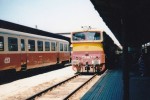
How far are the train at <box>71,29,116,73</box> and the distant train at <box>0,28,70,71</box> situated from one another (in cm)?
275

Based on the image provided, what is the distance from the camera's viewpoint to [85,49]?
1611 centimetres

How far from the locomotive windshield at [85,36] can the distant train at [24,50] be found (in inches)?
112

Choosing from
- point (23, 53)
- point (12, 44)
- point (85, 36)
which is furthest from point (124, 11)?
point (85, 36)

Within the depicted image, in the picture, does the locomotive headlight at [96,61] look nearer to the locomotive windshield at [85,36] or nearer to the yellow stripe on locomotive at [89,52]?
the yellow stripe on locomotive at [89,52]

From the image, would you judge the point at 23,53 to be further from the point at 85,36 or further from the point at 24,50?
the point at 85,36

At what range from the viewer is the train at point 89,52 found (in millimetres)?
15805

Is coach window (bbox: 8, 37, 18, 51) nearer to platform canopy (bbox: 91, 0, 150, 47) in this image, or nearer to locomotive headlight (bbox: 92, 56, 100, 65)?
locomotive headlight (bbox: 92, 56, 100, 65)

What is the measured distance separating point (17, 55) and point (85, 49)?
4739mm

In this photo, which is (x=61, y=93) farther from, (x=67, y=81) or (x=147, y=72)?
(x=147, y=72)

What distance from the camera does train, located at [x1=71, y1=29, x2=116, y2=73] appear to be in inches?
622

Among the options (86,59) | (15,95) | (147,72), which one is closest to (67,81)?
(86,59)

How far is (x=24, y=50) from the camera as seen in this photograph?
14.9m

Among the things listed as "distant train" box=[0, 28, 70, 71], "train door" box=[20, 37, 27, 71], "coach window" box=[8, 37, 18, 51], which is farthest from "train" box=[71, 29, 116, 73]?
"coach window" box=[8, 37, 18, 51]

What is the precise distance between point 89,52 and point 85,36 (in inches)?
47.5
